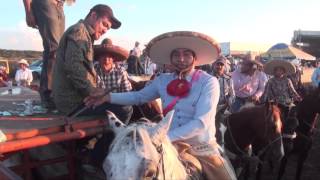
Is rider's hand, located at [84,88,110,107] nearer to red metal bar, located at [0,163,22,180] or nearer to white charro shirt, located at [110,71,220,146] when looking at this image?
white charro shirt, located at [110,71,220,146]

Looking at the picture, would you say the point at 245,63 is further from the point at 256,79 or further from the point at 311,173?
the point at 311,173

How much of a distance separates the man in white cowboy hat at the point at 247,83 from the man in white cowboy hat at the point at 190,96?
4.85m

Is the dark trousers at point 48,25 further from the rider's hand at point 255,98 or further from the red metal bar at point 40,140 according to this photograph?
the rider's hand at point 255,98

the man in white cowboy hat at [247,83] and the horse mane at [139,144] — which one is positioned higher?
the horse mane at [139,144]

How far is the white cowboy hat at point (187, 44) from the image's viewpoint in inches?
152

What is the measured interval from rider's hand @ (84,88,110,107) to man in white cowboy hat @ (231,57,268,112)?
17.1ft

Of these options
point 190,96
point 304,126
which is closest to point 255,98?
point 304,126

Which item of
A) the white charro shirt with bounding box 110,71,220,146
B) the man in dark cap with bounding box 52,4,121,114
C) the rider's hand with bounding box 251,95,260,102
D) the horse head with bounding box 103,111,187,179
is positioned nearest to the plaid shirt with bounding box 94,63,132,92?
the man in dark cap with bounding box 52,4,121,114

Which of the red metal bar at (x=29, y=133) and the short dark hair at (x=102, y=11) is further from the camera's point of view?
the short dark hair at (x=102, y=11)

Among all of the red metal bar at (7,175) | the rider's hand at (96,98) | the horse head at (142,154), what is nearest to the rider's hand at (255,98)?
the rider's hand at (96,98)

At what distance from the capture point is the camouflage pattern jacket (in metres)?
4.06

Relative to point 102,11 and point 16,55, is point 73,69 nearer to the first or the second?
point 102,11

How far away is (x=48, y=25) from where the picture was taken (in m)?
A: 5.07

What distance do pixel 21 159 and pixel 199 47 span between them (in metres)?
1.97
